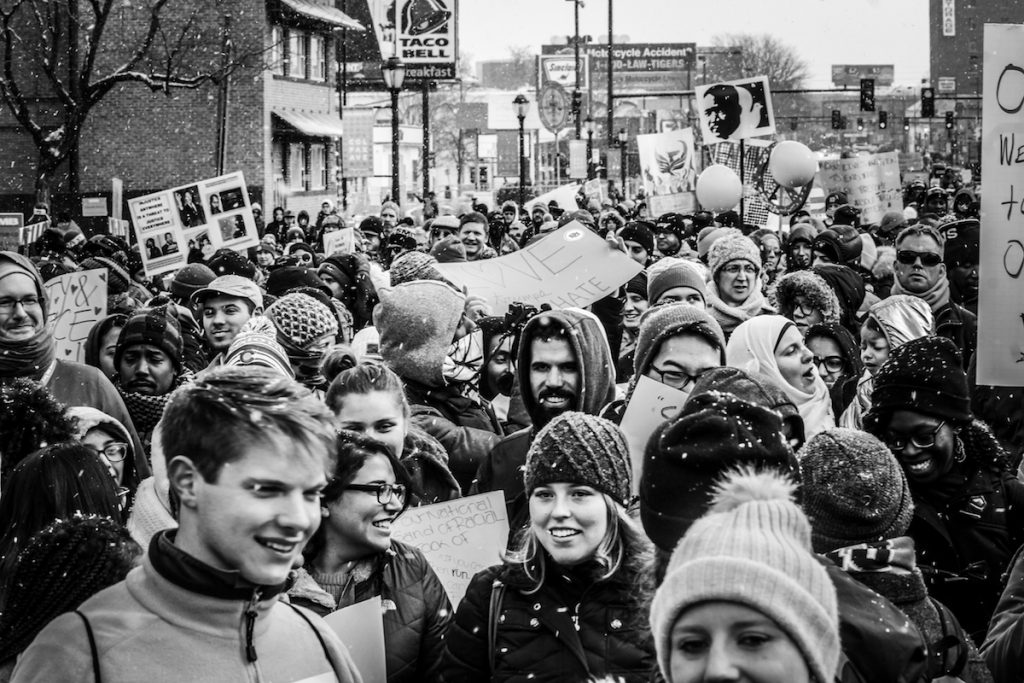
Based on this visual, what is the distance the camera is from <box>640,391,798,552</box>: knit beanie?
3.16m

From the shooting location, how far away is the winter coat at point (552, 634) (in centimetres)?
363

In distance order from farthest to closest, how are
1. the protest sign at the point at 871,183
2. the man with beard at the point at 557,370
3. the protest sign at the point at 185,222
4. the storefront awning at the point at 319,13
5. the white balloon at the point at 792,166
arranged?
1. the storefront awning at the point at 319,13
2. the white balloon at the point at 792,166
3. the protest sign at the point at 871,183
4. the protest sign at the point at 185,222
5. the man with beard at the point at 557,370

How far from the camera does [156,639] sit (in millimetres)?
2625

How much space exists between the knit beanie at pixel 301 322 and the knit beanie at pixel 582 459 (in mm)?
2926

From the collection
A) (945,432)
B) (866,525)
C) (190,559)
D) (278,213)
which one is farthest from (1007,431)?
(278,213)

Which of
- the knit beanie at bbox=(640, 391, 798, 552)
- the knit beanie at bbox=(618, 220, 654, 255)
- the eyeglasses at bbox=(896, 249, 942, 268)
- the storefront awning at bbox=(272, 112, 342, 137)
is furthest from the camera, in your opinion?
the storefront awning at bbox=(272, 112, 342, 137)

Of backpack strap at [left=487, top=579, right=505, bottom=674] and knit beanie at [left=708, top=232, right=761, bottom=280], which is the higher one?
knit beanie at [left=708, top=232, right=761, bottom=280]

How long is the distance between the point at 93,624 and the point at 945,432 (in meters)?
3.05

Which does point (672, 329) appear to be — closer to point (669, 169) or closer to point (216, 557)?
point (216, 557)

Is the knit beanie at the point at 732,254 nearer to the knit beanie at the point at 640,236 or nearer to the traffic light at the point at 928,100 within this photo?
the knit beanie at the point at 640,236

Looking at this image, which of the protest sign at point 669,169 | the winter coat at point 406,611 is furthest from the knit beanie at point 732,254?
the protest sign at point 669,169

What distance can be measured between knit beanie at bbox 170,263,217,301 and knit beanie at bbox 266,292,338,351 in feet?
11.1

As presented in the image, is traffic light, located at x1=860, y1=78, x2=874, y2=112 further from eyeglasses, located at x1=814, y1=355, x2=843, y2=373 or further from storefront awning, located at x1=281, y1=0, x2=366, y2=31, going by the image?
eyeglasses, located at x1=814, y1=355, x2=843, y2=373

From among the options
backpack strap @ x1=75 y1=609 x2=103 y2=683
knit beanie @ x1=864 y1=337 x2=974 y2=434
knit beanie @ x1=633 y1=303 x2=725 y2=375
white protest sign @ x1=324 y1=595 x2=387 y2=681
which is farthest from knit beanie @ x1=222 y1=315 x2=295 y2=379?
backpack strap @ x1=75 y1=609 x2=103 y2=683
